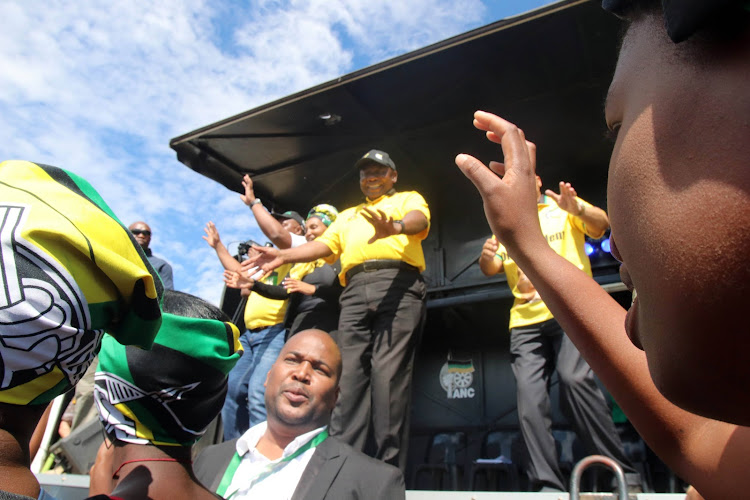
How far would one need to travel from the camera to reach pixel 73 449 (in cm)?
392

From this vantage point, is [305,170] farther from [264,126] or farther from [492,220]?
[492,220]

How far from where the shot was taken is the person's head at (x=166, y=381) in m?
1.51

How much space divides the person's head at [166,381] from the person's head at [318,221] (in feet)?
10.2

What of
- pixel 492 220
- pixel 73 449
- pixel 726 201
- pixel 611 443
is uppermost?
pixel 492 220

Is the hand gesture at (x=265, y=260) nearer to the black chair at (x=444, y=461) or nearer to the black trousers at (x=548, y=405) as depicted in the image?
the black trousers at (x=548, y=405)

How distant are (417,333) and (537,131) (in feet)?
7.44

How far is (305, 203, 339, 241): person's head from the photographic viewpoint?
4.70 metres

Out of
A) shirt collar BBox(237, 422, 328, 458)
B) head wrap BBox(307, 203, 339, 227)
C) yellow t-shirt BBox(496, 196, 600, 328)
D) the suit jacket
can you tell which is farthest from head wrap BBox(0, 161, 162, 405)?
head wrap BBox(307, 203, 339, 227)

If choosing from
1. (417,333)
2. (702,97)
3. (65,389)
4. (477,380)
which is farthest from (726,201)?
(477,380)

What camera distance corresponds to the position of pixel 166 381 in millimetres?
1506

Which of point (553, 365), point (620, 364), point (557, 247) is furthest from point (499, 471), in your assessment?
point (620, 364)

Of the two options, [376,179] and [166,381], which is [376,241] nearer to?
[376,179]

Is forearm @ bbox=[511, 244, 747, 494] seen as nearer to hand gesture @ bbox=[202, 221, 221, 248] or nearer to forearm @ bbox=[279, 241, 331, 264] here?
forearm @ bbox=[279, 241, 331, 264]

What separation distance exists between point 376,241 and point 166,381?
2281mm
